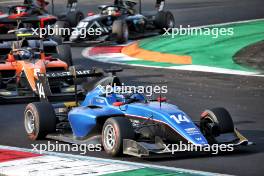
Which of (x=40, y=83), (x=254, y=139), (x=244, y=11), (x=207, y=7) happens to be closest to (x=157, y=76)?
(x=40, y=83)

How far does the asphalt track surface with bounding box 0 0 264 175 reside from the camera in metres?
13.0

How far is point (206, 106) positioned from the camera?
61.6 feet

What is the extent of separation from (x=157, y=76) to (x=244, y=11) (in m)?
14.8

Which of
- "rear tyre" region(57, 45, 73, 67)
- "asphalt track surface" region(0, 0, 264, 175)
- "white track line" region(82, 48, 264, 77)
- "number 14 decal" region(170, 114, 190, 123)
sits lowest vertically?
"asphalt track surface" region(0, 0, 264, 175)

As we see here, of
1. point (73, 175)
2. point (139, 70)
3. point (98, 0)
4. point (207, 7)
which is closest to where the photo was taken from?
point (73, 175)

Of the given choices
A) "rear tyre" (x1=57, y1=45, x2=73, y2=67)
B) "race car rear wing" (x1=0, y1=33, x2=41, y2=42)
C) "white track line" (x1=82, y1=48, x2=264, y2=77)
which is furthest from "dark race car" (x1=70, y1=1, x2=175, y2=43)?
"race car rear wing" (x1=0, y1=33, x2=41, y2=42)

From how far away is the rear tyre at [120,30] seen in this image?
31.3 metres

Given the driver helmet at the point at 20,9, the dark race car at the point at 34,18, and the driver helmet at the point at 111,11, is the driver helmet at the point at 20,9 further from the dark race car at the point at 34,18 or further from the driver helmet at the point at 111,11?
the driver helmet at the point at 111,11

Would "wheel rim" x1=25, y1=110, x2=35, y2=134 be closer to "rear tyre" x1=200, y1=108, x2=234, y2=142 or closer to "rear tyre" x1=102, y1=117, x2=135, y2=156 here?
"rear tyre" x1=102, y1=117, x2=135, y2=156

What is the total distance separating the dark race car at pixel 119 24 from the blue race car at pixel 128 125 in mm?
16001

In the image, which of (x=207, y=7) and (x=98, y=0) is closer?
(x=207, y=7)

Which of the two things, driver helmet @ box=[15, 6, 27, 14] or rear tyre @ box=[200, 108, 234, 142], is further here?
driver helmet @ box=[15, 6, 27, 14]

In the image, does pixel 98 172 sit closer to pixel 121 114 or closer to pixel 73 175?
pixel 73 175

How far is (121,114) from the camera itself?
14.1 m
